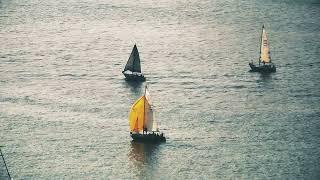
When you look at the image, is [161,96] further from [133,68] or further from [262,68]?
[262,68]

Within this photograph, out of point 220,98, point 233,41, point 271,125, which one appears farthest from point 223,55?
point 271,125

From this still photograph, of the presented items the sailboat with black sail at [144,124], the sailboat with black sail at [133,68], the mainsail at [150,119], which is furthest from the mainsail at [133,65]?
the mainsail at [150,119]

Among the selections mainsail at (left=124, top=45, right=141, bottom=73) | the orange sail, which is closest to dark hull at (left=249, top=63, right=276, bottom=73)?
mainsail at (left=124, top=45, right=141, bottom=73)

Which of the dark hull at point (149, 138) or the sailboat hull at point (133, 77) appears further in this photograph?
the sailboat hull at point (133, 77)

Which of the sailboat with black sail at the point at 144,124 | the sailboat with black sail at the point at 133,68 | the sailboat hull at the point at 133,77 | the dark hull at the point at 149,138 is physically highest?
the sailboat with black sail at the point at 133,68

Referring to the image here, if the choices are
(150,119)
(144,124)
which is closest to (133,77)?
(150,119)

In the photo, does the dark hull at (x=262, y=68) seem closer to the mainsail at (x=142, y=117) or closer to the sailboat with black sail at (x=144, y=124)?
the sailboat with black sail at (x=144, y=124)

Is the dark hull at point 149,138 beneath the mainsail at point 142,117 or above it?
beneath
